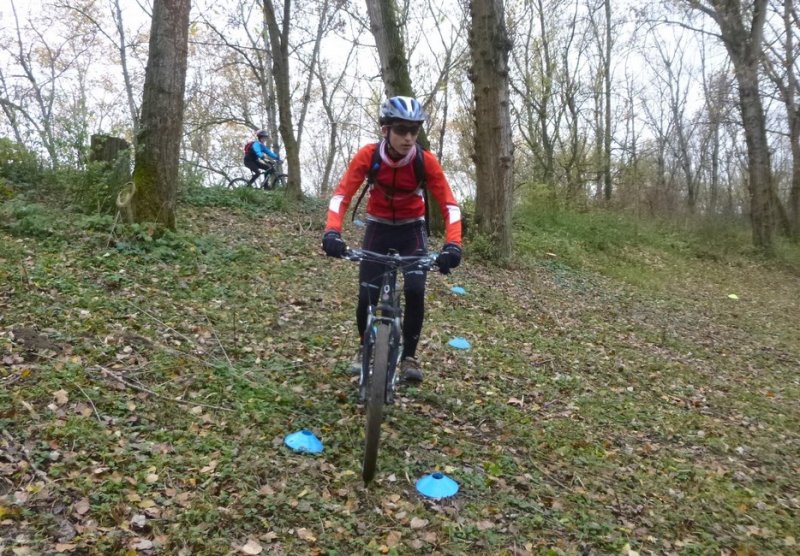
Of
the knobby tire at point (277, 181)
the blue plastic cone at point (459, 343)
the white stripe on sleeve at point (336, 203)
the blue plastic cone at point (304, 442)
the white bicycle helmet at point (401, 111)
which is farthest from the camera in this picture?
the knobby tire at point (277, 181)

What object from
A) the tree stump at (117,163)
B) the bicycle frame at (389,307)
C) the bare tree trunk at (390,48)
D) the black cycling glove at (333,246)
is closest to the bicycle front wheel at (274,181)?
the bare tree trunk at (390,48)

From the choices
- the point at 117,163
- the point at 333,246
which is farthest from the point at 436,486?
the point at 117,163

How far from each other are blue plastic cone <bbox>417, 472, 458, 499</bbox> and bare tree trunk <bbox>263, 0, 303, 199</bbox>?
375 inches

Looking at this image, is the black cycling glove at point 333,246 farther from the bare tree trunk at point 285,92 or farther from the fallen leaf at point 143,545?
the bare tree trunk at point 285,92

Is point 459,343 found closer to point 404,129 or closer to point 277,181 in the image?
point 404,129

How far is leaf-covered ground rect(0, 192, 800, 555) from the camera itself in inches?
118

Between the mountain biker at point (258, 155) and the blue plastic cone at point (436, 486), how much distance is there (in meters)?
12.1

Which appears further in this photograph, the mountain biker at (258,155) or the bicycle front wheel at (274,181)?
the bicycle front wheel at (274,181)

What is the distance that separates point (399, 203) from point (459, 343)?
8.40 ft

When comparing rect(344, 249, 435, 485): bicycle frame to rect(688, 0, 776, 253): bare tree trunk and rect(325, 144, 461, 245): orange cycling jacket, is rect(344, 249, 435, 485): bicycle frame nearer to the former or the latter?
rect(325, 144, 461, 245): orange cycling jacket

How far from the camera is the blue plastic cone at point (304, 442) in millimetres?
3695

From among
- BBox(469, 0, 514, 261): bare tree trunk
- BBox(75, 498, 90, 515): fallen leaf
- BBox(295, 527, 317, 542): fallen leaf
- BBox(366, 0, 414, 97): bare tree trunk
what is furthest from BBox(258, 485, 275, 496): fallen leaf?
BBox(366, 0, 414, 97): bare tree trunk

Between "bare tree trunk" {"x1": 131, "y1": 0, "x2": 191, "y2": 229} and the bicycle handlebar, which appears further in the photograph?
"bare tree trunk" {"x1": 131, "y1": 0, "x2": 191, "y2": 229}

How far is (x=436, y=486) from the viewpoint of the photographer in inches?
139
